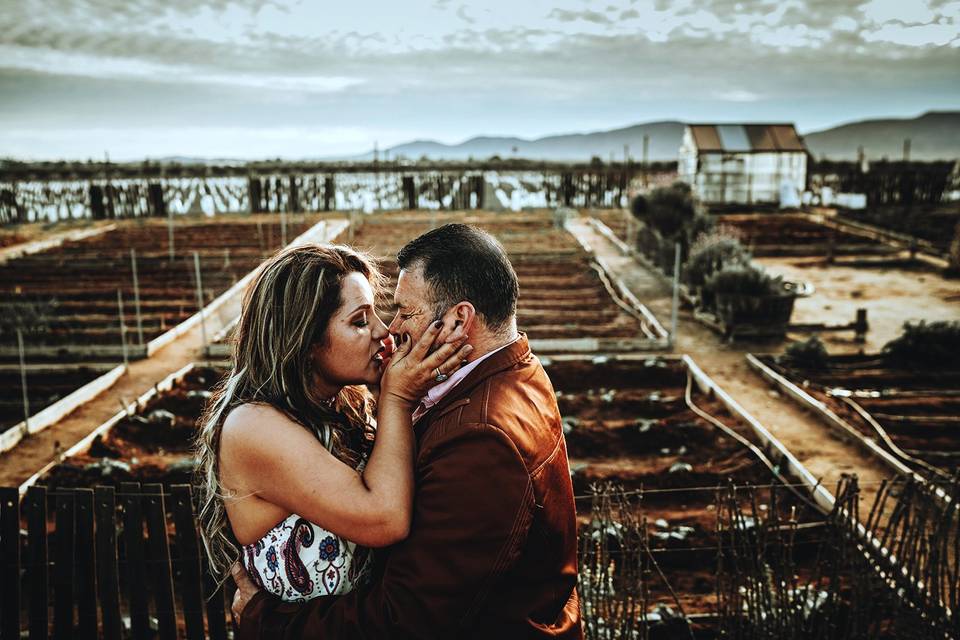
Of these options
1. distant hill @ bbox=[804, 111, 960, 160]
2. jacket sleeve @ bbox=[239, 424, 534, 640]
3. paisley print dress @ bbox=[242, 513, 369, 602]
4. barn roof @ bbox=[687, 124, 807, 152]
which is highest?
distant hill @ bbox=[804, 111, 960, 160]

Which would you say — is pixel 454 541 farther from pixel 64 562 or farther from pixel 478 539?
pixel 64 562

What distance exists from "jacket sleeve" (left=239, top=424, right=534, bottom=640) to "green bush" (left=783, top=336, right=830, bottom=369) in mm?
9130

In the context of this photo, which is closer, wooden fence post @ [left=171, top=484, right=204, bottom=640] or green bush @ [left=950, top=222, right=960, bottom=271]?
wooden fence post @ [left=171, top=484, right=204, bottom=640]

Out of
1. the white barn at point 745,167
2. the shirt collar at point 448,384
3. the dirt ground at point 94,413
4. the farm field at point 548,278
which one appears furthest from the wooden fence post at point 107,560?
the white barn at point 745,167

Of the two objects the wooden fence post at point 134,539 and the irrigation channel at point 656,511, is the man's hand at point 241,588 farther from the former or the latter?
the wooden fence post at point 134,539

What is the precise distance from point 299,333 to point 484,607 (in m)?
0.86

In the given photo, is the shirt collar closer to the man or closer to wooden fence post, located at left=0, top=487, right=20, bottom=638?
the man

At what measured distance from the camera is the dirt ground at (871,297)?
11789mm

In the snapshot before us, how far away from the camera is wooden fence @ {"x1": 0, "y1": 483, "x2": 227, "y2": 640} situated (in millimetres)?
3006

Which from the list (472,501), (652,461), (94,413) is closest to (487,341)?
(472,501)

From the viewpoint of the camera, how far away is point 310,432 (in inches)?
75.7

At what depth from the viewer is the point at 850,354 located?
10.2 m

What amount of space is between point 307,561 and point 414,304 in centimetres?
74

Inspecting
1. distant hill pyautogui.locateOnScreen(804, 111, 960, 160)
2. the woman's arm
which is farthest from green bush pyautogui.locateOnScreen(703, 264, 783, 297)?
distant hill pyautogui.locateOnScreen(804, 111, 960, 160)
